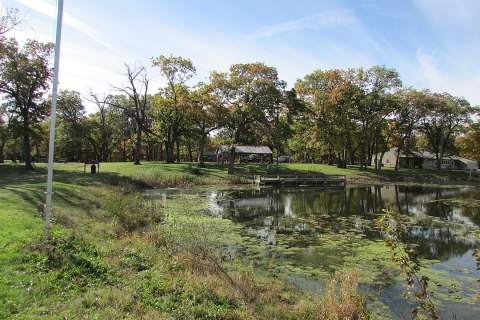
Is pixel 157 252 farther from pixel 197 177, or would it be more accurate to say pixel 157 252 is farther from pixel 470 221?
pixel 197 177

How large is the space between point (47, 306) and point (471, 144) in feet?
309

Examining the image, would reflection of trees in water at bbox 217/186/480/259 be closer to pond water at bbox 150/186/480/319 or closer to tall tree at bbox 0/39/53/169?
pond water at bbox 150/186/480/319

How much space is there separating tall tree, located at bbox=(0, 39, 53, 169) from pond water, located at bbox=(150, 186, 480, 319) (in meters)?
22.8

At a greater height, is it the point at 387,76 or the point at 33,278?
the point at 387,76

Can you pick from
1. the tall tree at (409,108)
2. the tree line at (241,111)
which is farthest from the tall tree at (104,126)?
the tall tree at (409,108)

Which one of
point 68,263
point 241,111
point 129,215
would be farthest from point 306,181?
point 68,263

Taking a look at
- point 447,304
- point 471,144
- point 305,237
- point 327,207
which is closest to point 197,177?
point 327,207

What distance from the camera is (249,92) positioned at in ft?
156

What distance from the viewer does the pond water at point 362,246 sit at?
384 inches

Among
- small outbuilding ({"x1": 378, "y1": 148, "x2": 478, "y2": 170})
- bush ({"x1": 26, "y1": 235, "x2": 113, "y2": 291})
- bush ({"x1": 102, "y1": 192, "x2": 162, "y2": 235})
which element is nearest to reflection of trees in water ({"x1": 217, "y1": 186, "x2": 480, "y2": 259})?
bush ({"x1": 102, "y1": 192, "x2": 162, "y2": 235})

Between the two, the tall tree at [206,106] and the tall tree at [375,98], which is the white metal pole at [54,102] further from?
the tall tree at [375,98]

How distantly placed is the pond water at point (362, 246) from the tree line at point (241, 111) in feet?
77.5

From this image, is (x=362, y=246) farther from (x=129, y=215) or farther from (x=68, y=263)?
(x=68, y=263)

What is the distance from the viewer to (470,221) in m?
21.6
